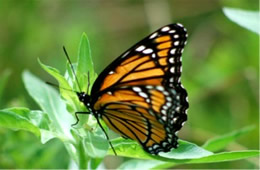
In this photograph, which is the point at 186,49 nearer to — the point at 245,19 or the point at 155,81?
the point at 245,19

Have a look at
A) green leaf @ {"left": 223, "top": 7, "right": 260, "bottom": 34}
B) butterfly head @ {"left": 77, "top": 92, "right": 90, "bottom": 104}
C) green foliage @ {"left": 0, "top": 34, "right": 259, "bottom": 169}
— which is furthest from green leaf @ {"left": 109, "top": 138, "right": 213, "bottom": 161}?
green leaf @ {"left": 223, "top": 7, "right": 260, "bottom": 34}

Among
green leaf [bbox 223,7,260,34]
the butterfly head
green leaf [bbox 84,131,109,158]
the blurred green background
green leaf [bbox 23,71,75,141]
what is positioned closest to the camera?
green leaf [bbox 84,131,109,158]

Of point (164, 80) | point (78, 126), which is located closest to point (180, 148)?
point (164, 80)

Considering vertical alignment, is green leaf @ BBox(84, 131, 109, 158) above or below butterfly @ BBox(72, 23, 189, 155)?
below

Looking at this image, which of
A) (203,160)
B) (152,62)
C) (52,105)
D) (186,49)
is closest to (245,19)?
(152,62)

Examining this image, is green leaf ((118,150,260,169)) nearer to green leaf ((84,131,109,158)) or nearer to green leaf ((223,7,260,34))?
green leaf ((84,131,109,158))

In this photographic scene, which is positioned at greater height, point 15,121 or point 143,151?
point 15,121

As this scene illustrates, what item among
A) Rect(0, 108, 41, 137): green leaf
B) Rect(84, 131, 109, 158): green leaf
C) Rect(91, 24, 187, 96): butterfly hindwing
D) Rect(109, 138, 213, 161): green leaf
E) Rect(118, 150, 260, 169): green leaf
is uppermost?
Rect(91, 24, 187, 96): butterfly hindwing
